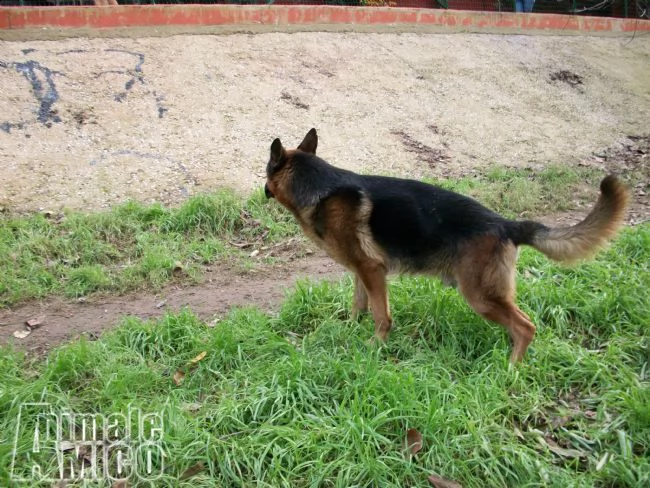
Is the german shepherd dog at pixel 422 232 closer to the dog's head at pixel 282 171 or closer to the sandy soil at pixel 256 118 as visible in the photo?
the dog's head at pixel 282 171

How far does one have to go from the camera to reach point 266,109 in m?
9.05

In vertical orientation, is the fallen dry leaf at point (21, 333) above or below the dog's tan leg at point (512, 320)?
below

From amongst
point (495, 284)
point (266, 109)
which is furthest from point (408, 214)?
point (266, 109)

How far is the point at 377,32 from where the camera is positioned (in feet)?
39.0

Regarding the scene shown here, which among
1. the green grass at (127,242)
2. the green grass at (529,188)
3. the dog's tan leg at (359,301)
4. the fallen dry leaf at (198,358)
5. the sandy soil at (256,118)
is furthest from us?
the green grass at (529,188)

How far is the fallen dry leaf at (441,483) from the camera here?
2.81m

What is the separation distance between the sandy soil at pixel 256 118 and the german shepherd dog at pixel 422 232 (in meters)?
1.24

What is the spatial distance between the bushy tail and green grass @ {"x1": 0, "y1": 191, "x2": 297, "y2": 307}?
331 cm

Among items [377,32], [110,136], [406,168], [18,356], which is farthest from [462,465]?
[377,32]

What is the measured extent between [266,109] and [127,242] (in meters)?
3.87

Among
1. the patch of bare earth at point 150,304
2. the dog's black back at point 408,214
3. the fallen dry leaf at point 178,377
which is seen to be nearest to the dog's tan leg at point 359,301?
the dog's black back at point 408,214

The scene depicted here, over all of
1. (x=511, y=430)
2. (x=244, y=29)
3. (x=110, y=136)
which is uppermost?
(x=244, y=29)

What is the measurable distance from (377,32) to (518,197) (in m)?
6.25

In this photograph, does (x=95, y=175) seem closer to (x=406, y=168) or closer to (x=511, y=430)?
(x=406, y=168)
